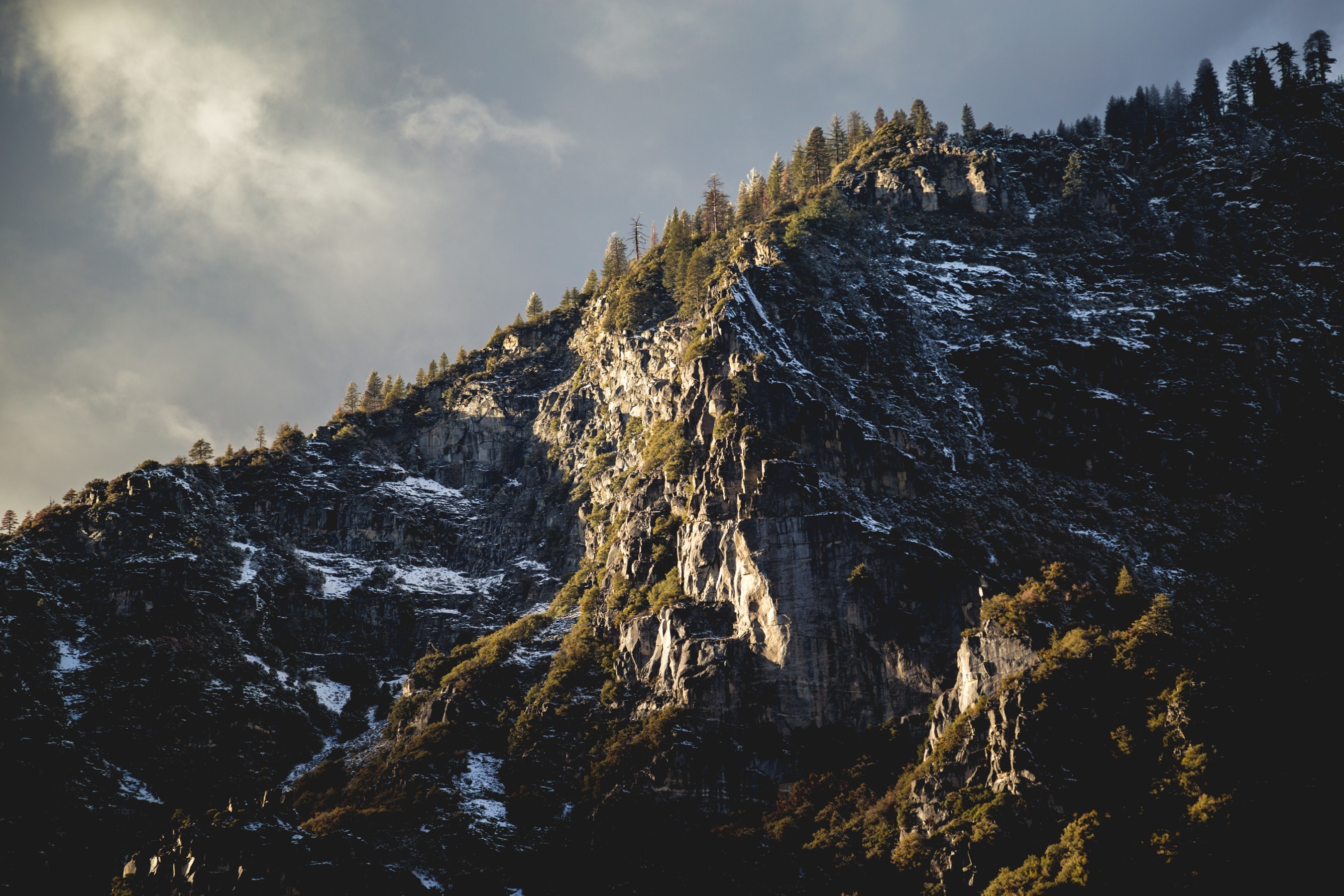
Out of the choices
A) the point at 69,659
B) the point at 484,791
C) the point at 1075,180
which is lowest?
the point at 484,791

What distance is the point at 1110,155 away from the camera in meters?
138

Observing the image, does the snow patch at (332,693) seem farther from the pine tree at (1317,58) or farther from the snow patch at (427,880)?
the pine tree at (1317,58)

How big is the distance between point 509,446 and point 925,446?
66013 mm

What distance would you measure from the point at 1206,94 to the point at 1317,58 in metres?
15.9

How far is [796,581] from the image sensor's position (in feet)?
275

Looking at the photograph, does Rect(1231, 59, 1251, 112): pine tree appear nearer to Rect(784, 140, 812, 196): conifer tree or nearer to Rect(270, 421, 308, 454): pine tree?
Rect(784, 140, 812, 196): conifer tree

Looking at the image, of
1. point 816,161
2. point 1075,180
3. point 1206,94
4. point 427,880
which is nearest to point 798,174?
point 816,161

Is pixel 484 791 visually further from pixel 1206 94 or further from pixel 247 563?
pixel 1206 94

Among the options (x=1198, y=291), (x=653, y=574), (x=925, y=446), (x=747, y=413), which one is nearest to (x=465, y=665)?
(x=653, y=574)

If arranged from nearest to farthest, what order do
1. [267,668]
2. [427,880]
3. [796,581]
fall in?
[427,880] → [796,581] → [267,668]

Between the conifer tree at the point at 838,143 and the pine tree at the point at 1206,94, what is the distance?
5843 centimetres

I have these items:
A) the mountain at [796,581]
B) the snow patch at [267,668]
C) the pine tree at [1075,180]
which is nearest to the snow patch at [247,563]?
the mountain at [796,581]

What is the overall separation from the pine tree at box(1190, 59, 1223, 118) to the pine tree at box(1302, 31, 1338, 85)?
1253 centimetres

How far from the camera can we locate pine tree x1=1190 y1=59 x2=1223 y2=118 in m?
158
